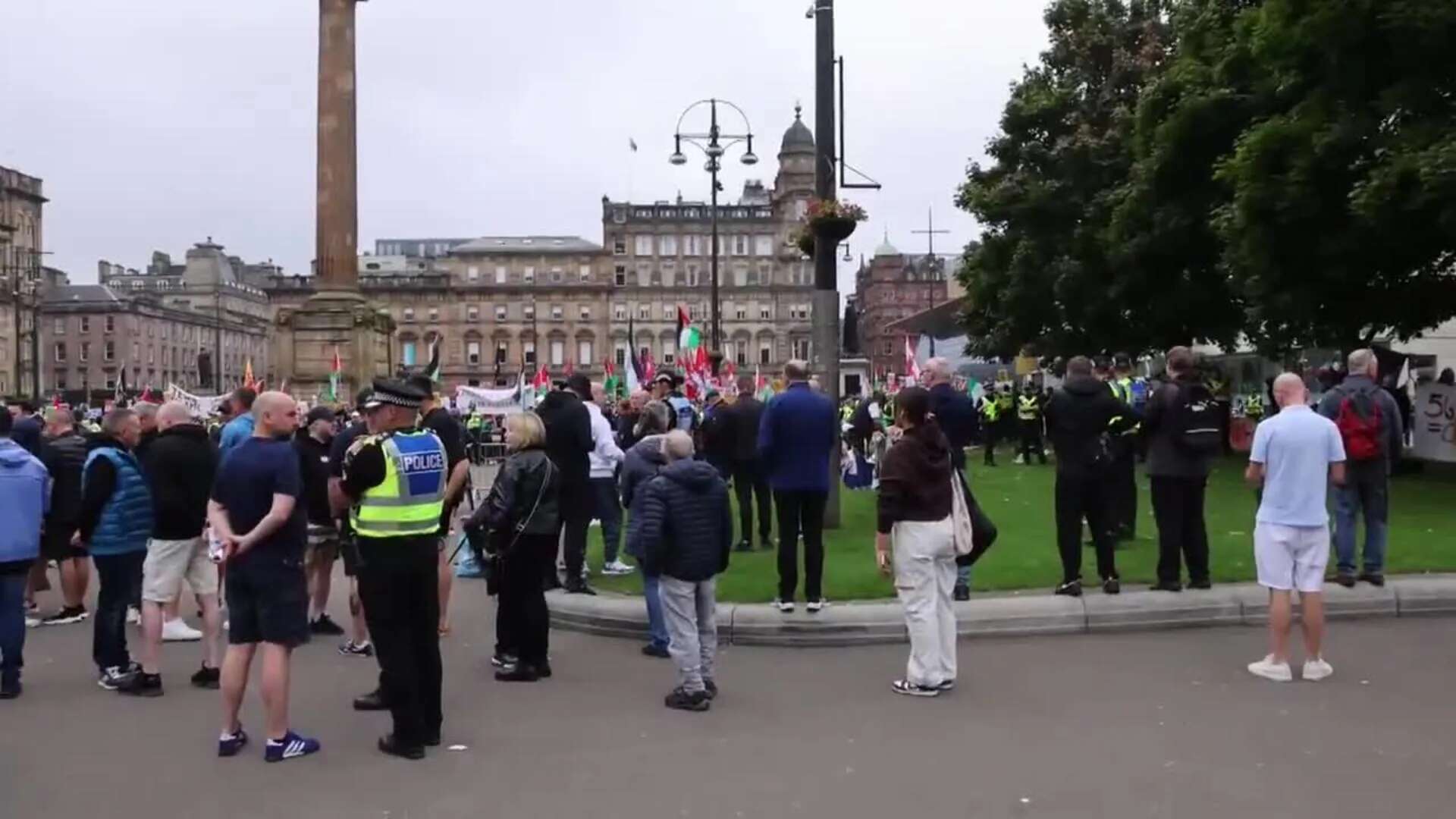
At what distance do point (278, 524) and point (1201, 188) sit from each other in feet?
73.5

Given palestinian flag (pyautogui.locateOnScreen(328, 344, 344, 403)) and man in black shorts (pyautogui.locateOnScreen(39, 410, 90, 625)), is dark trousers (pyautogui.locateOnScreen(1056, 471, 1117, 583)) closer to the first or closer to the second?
man in black shorts (pyautogui.locateOnScreen(39, 410, 90, 625))

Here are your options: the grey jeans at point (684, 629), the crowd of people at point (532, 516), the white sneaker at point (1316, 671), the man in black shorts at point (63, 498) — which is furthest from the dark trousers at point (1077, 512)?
the man in black shorts at point (63, 498)

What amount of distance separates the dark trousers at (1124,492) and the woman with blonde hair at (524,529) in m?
5.58

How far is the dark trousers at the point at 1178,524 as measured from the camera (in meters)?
10.2

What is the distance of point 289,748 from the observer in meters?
6.89

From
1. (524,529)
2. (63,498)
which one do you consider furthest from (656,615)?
(63,498)

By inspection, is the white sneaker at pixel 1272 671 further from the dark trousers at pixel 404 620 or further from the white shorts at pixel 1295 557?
the dark trousers at pixel 404 620

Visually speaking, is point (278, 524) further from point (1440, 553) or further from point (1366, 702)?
point (1440, 553)

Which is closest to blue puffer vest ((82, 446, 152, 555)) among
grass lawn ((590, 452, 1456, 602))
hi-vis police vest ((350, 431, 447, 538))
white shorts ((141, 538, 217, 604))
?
white shorts ((141, 538, 217, 604))

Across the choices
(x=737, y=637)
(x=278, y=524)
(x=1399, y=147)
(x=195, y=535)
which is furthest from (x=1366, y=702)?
(x=1399, y=147)

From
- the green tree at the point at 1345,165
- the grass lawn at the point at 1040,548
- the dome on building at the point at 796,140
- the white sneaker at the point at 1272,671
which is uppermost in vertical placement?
the dome on building at the point at 796,140

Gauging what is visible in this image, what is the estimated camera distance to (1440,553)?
39.8 ft

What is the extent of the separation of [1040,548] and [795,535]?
4.06 meters

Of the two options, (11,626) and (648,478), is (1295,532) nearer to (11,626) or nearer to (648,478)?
(648,478)
